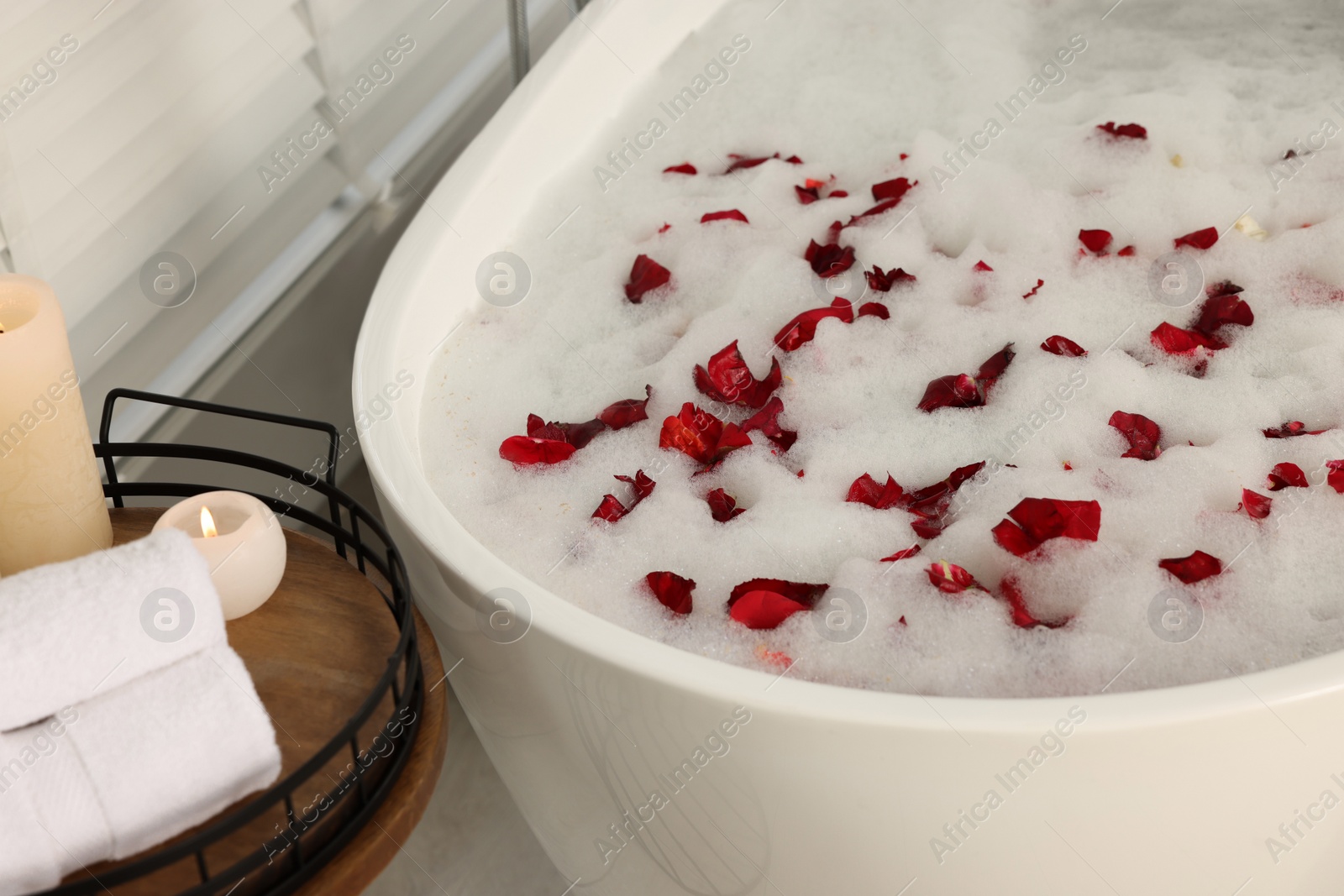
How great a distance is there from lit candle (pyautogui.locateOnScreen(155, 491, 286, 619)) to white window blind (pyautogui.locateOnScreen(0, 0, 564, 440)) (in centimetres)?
57

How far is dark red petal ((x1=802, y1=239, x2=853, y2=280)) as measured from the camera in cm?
163

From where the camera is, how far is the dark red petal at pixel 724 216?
1.71m

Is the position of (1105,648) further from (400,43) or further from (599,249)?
(400,43)

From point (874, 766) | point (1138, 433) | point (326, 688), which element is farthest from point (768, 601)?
point (1138, 433)

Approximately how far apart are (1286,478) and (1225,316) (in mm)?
325

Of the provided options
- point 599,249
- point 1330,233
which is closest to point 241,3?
point 599,249

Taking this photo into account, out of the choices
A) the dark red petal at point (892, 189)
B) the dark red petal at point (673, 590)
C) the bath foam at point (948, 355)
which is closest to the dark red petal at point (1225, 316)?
the bath foam at point (948, 355)

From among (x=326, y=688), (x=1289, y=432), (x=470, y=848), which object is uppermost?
(x=326, y=688)

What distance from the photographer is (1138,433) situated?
1348mm

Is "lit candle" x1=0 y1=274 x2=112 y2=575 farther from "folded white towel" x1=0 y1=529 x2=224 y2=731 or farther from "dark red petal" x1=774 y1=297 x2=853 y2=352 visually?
"dark red petal" x1=774 y1=297 x2=853 y2=352

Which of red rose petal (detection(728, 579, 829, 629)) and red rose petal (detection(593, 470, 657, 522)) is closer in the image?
red rose petal (detection(728, 579, 829, 629))

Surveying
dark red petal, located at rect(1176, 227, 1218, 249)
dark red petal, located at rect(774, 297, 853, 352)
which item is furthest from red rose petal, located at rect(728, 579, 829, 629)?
dark red petal, located at rect(1176, 227, 1218, 249)

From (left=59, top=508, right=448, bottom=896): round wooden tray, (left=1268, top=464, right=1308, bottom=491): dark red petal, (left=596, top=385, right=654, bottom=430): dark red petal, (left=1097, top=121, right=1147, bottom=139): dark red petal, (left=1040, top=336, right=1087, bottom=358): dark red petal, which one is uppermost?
(left=59, top=508, right=448, bottom=896): round wooden tray

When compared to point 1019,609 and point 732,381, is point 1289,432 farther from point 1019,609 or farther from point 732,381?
point 732,381
